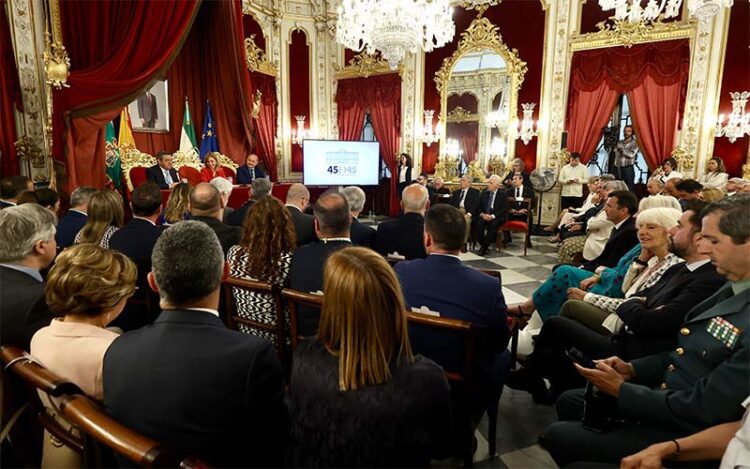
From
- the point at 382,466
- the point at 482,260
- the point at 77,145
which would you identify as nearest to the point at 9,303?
the point at 382,466

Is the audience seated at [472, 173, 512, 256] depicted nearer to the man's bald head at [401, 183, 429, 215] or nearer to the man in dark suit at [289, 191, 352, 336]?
the man's bald head at [401, 183, 429, 215]

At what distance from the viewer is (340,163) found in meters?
9.66

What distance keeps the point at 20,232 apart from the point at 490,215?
6.02m

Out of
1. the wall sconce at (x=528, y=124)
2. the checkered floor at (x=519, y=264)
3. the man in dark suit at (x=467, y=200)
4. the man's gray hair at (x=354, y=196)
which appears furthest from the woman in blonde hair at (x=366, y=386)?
the wall sconce at (x=528, y=124)

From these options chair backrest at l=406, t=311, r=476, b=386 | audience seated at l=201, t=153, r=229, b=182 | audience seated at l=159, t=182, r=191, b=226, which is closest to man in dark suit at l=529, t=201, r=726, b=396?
chair backrest at l=406, t=311, r=476, b=386

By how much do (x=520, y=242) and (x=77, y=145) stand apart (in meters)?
6.67

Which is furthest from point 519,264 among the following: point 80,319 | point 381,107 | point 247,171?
point 381,107

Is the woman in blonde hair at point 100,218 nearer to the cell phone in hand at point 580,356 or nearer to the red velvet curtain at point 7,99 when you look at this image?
the red velvet curtain at point 7,99

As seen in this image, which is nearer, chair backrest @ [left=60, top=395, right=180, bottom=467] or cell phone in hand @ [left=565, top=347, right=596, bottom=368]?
chair backrest @ [left=60, top=395, right=180, bottom=467]

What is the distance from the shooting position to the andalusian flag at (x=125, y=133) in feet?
21.3

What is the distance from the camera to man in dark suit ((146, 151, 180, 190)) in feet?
20.3

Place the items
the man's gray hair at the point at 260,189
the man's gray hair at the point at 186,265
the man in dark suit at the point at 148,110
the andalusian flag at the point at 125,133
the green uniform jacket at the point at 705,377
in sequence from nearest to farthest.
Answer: the man's gray hair at the point at 186,265
the green uniform jacket at the point at 705,377
the man's gray hair at the point at 260,189
the andalusian flag at the point at 125,133
the man in dark suit at the point at 148,110

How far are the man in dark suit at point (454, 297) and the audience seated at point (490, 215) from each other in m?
4.68

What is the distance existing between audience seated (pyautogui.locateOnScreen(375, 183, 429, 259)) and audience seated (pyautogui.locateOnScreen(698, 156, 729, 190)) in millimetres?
6038
